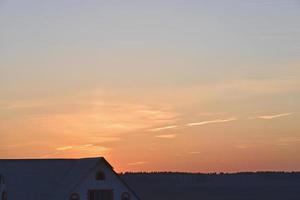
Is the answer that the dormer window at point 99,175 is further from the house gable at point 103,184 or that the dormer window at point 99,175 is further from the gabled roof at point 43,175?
the gabled roof at point 43,175

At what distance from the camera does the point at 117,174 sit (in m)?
57.8

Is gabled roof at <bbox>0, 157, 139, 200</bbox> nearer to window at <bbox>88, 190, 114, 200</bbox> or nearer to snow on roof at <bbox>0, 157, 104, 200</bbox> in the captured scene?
snow on roof at <bbox>0, 157, 104, 200</bbox>

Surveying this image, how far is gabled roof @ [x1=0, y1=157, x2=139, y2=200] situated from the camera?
55.9 metres

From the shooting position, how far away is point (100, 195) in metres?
56.8

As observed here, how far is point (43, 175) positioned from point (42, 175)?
0.08 meters

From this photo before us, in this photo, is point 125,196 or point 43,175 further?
point 125,196

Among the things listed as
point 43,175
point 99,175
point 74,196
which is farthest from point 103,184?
point 43,175

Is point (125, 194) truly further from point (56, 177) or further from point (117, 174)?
point (56, 177)

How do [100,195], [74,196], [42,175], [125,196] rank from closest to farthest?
1. [74,196]
2. [100,195]
3. [42,175]
4. [125,196]

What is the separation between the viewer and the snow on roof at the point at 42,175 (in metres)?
55.9

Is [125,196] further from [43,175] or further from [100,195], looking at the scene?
[43,175]

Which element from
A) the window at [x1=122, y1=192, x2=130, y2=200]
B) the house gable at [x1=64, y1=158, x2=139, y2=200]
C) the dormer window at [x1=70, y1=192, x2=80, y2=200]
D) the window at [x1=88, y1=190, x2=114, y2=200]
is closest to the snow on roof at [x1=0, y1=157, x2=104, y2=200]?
the house gable at [x1=64, y1=158, x2=139, y2=200]

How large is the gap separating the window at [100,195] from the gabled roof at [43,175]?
1483 millimetres

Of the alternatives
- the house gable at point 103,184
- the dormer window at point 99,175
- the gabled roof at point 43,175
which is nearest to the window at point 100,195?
the house gable at point 103,184
